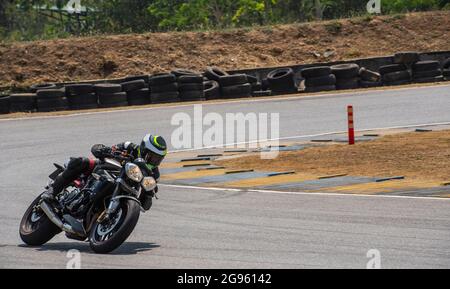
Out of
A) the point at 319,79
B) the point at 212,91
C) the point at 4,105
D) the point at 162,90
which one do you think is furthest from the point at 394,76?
the point at 4,105

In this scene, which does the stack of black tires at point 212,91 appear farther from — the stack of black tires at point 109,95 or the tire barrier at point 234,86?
the stack of black tires at point 109,95

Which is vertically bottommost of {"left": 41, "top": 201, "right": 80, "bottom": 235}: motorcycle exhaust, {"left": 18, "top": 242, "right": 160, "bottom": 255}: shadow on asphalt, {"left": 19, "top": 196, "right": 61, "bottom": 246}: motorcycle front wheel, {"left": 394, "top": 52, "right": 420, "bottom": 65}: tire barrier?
{"left": 394, "top": 52, "right": 420, "bottom": 65}: tire barrier

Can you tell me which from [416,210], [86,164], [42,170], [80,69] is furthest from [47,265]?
[80,69]

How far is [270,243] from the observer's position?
382 inches

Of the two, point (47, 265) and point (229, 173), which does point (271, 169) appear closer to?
point (229, 173)

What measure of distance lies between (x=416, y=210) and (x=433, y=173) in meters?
3.30

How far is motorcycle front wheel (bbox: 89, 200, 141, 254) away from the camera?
9.16 metres

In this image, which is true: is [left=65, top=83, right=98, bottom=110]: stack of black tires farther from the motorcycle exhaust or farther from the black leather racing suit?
the motorcycle exhaust

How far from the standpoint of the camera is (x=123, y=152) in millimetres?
9914

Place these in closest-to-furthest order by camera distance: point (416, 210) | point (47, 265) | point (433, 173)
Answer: point (47, 265) < point (416, 210) < point (433, 173)

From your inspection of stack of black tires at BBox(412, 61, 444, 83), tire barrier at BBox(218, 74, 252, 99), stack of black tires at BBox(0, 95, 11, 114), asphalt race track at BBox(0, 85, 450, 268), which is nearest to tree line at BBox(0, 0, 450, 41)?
stack of black tires at BBox(412, 61, 444, 83)

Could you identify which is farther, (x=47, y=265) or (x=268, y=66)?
(x=268, y=66)

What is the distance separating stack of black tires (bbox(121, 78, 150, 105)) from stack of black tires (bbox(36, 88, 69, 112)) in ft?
6.20

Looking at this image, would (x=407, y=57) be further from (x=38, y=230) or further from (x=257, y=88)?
(x=38, y=230)
